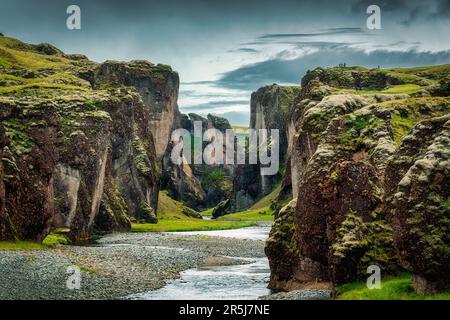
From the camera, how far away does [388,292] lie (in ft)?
138

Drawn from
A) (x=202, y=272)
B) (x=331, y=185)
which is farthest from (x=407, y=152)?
(x=202, y=272)

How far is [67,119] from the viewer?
4783 inches

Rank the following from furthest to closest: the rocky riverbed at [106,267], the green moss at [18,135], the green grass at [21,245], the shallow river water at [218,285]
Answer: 1. the green moss at [18,135]
2. the green grass at [21,245]
3. the shallow river water at [218,285]
4. the rocky riverbed at [106,267]

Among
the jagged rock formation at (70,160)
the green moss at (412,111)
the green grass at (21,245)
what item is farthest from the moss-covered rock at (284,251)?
the jagged rock formation at (70,160)

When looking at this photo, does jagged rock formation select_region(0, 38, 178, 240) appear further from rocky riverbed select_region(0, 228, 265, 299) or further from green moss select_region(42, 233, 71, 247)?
rocky riverbed select_region(0, 228, 265, 299)

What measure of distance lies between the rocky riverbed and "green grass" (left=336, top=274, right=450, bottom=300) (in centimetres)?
1919

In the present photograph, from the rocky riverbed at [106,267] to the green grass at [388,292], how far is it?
63.0 ft

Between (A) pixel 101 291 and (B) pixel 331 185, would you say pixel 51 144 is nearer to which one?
(A) pixel 101 291

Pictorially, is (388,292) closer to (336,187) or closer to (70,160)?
(336,187)

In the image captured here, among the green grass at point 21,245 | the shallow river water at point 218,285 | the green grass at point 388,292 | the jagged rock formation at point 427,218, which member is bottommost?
the shallow river water at point 218,285

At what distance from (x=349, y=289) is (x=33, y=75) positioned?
523 feet

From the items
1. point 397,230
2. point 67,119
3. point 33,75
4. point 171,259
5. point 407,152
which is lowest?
point 171,259

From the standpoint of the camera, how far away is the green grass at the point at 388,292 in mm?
39656

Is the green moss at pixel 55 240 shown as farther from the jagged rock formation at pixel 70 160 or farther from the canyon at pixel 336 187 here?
the jagged rock formation at pixel 70 160
